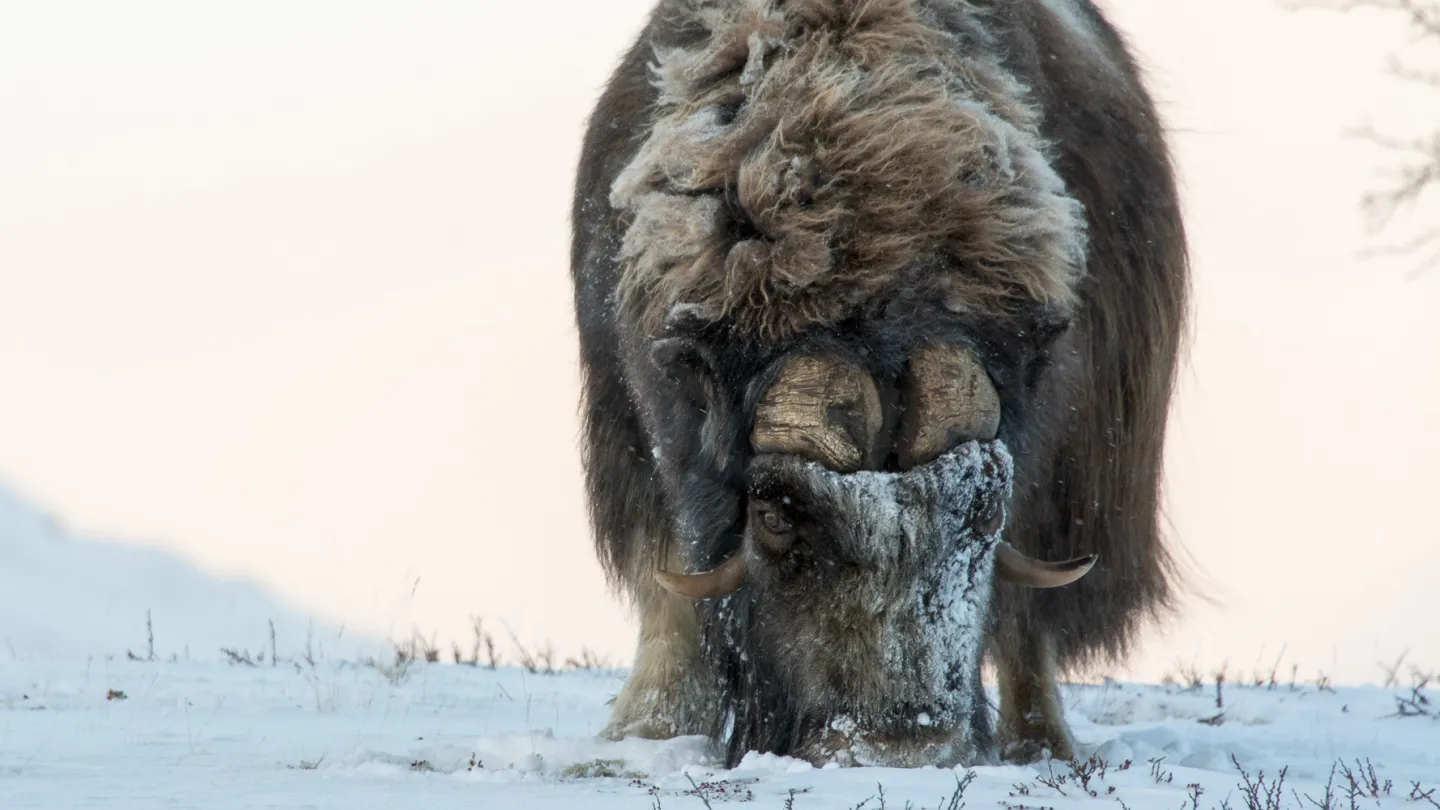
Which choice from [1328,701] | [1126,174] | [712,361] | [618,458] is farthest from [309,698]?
[1328,701]

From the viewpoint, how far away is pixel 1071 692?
20.0ft

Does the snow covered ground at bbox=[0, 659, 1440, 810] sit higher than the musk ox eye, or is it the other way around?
the musk ox eye

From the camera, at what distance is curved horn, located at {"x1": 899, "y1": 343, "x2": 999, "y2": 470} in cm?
321

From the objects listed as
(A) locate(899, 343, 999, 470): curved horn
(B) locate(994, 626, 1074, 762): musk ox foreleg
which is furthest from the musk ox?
(B) locate(994, 626, 1074, 762): musk ox foreleg

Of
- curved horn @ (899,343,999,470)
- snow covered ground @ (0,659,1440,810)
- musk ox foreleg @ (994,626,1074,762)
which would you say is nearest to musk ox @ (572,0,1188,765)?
curved horn @ (899,343,999,470)

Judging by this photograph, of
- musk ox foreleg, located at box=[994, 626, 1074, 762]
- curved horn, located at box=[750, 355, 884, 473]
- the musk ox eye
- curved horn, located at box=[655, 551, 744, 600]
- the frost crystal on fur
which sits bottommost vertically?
Answer: musk ox foreleg, located at box=[994, 626, 1074, 762]

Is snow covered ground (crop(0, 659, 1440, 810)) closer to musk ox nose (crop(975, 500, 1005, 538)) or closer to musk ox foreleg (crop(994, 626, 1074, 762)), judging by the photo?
musk ox foreleg (crop(994, 626, 1074, 762))

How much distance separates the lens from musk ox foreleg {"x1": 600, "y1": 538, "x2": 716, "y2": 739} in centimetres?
439

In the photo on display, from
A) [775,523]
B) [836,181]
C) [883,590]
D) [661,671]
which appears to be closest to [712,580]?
[775,523]

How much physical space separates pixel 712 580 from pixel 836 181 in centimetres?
87

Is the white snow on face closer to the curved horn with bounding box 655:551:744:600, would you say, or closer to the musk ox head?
the musk ox head

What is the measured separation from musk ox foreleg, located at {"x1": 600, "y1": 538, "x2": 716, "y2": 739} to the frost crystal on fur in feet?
3.68

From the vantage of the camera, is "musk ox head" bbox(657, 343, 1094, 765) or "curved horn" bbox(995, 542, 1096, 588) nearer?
"musk ox head" bbox(657, 343, 1094, 765)

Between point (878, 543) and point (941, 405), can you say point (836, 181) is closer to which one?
point (941, 405)
